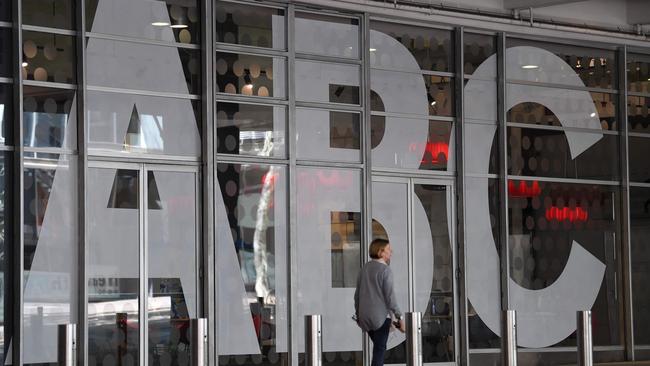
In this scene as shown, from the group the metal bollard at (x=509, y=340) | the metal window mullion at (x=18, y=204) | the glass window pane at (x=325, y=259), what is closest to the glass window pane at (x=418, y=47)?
the glass window pane at (x=325, y=259)

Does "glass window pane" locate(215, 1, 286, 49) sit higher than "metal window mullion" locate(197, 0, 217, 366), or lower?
higher

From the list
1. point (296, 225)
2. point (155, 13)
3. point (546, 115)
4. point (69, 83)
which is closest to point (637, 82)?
point (546, 115)

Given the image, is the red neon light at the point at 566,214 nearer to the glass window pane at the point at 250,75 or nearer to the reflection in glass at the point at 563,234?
the reflection in glass at the point at 563,234

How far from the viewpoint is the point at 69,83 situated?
14.1m

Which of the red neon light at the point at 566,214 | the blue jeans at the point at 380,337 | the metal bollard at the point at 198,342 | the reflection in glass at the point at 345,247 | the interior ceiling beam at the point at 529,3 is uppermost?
the interior ceiling beam at the point at 529,3

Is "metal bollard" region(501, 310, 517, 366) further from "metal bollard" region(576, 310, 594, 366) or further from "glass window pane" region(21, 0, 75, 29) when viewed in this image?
"glass window pane" region(21, 0, 75, 29)

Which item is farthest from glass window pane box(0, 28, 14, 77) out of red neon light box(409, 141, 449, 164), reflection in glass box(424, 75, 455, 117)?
reflection in glass box(424, 75, 455, 117)

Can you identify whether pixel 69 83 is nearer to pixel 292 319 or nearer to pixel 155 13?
pixel 155 13

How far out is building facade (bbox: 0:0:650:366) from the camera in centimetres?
1398

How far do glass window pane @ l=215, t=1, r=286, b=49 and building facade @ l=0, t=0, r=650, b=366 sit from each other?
3cm

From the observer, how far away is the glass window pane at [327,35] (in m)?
16.2

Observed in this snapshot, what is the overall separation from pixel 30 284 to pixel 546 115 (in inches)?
343

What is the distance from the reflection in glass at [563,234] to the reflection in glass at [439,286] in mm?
1163

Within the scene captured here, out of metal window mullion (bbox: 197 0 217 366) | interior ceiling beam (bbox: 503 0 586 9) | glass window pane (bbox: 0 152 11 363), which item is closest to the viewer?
glass window pane (bbox: 0 152 11 363)
